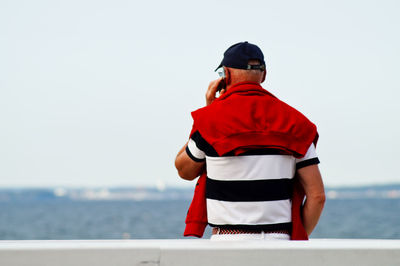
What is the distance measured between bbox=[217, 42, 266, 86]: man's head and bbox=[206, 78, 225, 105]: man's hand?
0.08 m

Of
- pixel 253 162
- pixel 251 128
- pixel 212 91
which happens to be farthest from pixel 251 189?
pixel 212 91

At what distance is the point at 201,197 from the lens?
8.80 feet

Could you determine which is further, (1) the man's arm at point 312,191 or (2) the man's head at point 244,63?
(2) the man's head at point 244,63

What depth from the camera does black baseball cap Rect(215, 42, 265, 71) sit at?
2.72 m

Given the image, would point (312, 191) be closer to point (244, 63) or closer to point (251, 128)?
point (251, 128)

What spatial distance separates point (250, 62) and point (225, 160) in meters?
0.54

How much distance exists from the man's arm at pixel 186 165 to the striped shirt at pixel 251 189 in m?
0.11
